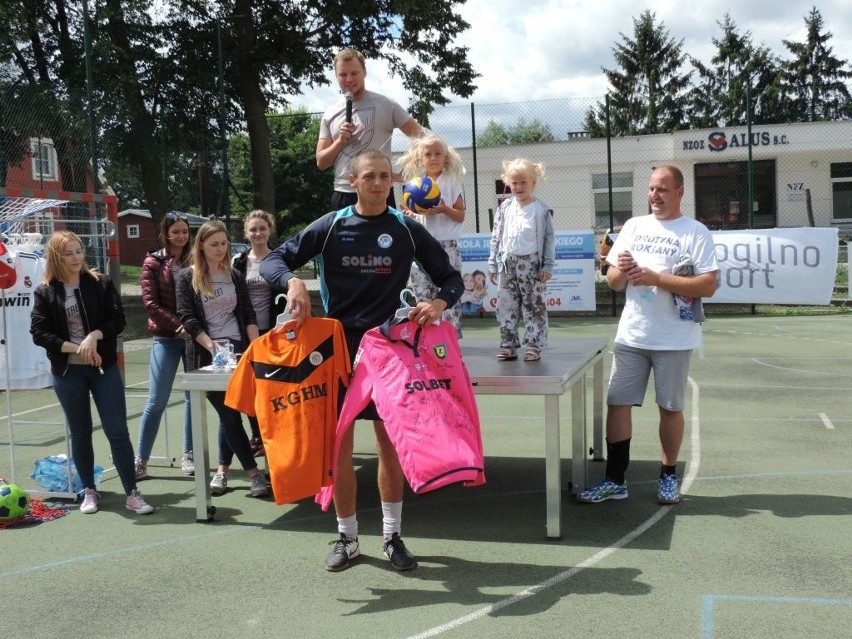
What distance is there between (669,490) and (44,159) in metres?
12.3

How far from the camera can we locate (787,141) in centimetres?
2922

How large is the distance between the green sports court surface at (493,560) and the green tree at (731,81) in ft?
154

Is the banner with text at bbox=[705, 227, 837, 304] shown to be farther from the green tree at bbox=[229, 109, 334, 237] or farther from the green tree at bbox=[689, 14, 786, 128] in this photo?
the green tree at bbox=[689, 14, 786, 128]

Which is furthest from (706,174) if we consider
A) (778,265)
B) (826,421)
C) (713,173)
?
(826,421)

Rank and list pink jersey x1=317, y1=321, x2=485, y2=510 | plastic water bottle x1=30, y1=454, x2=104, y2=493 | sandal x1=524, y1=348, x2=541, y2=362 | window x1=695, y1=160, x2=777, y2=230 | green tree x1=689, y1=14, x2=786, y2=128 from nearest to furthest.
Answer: pink jersey x1=317, y1=321, x2=485, y2=510
sandal x1=524, y1=348, x2=541, y2=362
plastic water bottle x1=30, y1=454, x2=104, y2=493
window x1=695, y1=160, x2=777, y2=230
green tree x1=689, y1=14, x2=786, y2=128

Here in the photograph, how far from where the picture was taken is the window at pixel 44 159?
541 inches

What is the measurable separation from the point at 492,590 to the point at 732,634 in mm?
1045

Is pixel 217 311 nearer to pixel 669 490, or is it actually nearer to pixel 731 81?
pixel 669 490

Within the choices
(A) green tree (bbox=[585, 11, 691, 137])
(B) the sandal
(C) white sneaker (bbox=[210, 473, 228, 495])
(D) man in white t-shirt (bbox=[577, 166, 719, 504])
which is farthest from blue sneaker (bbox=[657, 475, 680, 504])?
(A) green tree (bbox=[585, 11, 691, 137])

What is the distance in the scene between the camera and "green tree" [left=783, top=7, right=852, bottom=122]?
168ft

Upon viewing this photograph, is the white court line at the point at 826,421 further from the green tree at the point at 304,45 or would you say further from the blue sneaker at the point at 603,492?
the green tree at the point at 304,45

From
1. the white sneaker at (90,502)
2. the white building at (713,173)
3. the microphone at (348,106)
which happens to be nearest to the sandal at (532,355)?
the microphone at (348,106)

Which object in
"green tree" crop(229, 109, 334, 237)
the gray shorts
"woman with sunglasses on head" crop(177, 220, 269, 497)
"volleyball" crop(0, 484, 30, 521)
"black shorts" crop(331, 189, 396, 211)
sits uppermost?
"green tree" crop(229, 109, 334, 237)

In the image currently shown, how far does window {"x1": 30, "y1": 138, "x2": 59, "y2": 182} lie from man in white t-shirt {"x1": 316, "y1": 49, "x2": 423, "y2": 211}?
31.6 feet
